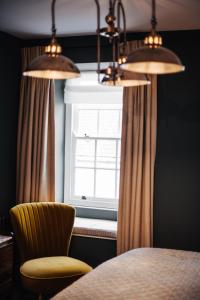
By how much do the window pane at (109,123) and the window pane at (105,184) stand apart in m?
0.41

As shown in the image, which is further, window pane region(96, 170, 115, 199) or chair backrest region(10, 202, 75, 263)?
window pane region(96, 170, 115, 199)

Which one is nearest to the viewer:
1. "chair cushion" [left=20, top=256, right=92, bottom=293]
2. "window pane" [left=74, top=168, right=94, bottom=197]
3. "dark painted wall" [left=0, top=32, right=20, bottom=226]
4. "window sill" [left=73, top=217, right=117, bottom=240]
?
"chair cushion" [left=20, top=256, right=92, bottom=293]

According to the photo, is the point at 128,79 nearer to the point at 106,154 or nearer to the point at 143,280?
the point at 143,280

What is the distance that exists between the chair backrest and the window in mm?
648

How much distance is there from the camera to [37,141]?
4527mm

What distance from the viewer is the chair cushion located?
12.0ft

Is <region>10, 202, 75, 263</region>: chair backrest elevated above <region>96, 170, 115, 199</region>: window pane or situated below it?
below

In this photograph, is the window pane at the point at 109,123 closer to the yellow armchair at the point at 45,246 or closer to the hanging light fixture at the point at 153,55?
the yellow armchair at the point at 45,246

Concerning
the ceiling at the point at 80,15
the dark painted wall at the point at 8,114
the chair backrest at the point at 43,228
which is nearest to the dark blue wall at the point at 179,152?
the ceiling at the point at 80,15

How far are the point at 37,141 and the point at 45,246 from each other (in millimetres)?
1065

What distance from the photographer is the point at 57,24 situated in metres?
A: 3.98

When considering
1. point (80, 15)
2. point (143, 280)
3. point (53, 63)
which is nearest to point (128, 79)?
point (53, 63)

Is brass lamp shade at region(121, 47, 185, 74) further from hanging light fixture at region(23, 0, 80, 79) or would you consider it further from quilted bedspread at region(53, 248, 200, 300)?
quilted bedspread at region(53, 248, 200, 300)

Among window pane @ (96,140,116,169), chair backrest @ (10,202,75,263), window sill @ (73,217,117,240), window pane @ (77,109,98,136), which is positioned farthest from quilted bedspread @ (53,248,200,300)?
window pane @ (77,109,98,136)
